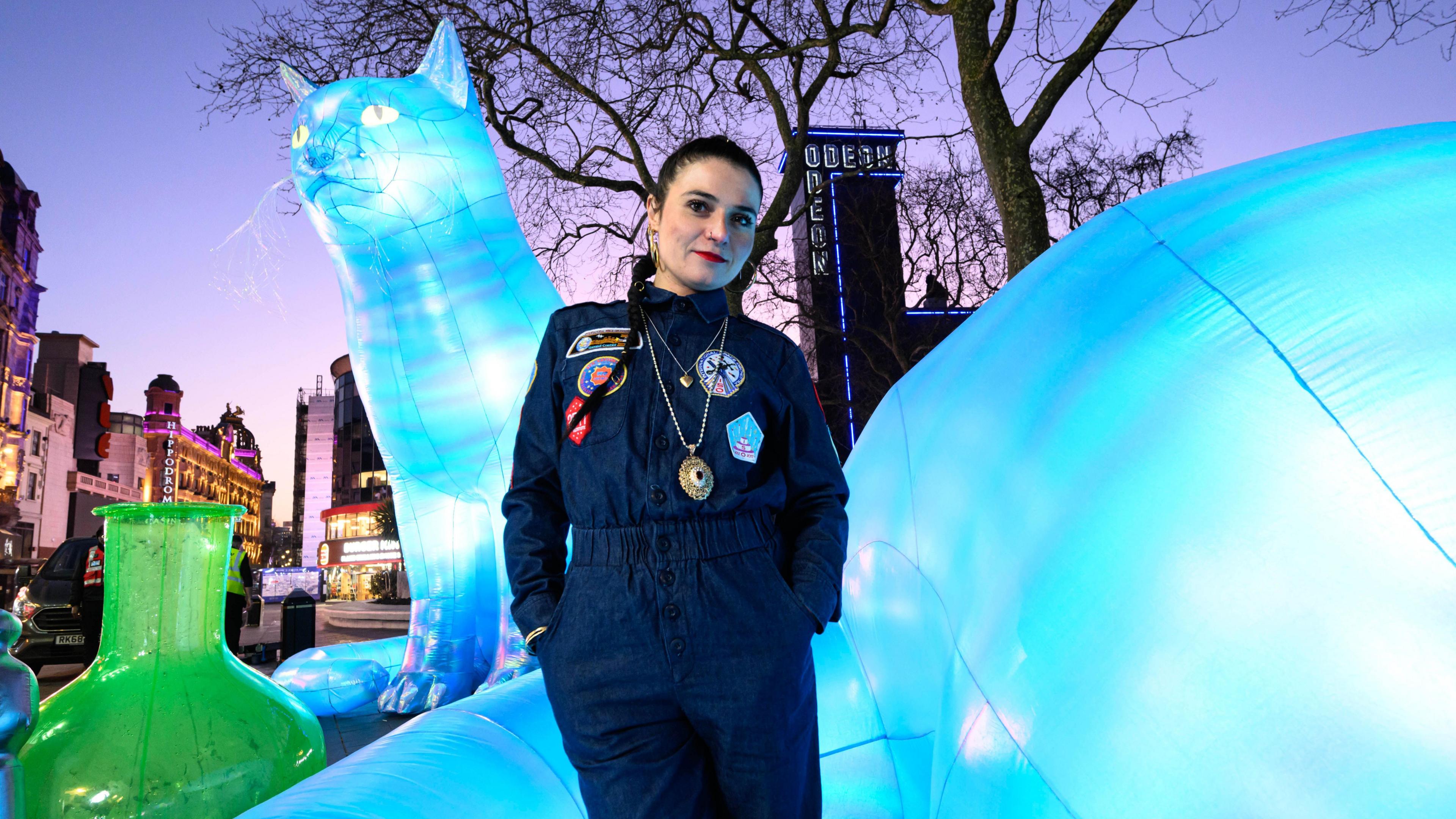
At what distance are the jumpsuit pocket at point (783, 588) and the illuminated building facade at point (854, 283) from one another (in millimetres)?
11957

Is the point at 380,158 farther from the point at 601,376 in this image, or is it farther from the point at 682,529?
the point at 682,529

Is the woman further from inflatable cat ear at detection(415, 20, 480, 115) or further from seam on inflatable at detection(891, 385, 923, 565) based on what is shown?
inflatable cat ear at detection(415, 20, 480, 115)

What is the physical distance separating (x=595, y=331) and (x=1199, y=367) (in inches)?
39.1

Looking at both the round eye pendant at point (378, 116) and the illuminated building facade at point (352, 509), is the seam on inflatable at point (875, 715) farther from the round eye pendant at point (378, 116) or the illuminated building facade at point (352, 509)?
the illuminated building facade at point (352, 509)

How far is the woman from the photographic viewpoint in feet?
4.39

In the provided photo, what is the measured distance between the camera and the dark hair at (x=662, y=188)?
156 centimetres

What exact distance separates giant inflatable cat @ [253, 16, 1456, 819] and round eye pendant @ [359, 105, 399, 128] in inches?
126

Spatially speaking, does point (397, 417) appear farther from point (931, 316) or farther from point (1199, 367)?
point (931, 316)

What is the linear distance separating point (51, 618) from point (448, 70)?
6.95m

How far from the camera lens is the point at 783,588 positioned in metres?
1.39

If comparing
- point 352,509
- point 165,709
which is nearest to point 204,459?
point 352,509

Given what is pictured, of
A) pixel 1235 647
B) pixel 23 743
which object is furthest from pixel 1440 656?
pixel 23 743

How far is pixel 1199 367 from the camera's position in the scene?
4.45 ft

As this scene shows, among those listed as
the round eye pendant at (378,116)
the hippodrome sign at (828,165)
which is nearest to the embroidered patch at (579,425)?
the round eye pendant at (378,116)
